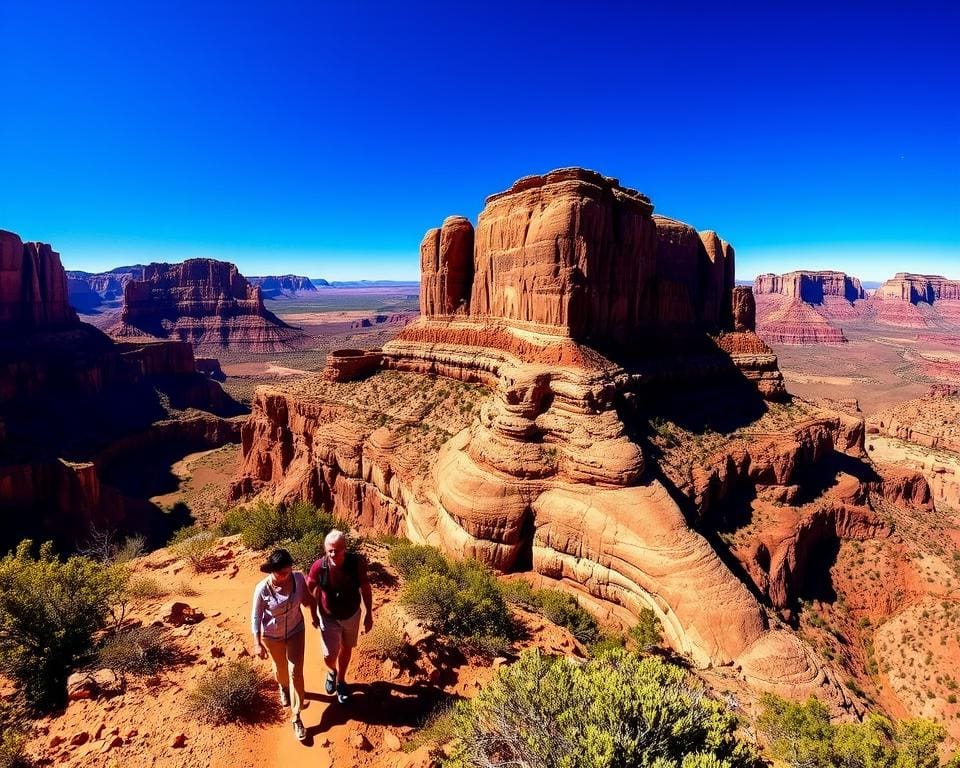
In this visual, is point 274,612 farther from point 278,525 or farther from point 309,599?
point 278,525

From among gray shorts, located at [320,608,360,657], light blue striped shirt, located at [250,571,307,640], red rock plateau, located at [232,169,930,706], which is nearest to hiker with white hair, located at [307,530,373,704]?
gray shorts, located at [320,608,360,657]

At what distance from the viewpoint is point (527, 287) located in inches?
995

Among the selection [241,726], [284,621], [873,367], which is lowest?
[873,367]

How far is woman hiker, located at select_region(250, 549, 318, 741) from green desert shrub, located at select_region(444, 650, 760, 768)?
2617mm

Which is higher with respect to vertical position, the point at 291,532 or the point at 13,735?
the point at 13,735

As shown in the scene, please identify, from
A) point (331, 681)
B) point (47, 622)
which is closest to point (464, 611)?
point (331, 681)

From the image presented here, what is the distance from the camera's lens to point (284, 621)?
7.05 meters

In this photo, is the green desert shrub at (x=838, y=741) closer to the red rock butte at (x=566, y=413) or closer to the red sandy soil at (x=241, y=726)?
the red rock butte at (x=566, y=413)

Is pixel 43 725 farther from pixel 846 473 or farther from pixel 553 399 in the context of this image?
pixel 846 473

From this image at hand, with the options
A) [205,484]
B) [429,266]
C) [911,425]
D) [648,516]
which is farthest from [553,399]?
[911,425]

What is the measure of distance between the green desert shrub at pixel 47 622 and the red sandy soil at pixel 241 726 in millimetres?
843

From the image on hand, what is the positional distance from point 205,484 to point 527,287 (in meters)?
39.8

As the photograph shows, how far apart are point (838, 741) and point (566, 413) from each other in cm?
1331

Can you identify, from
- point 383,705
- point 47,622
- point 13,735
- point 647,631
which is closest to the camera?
point 13,735
